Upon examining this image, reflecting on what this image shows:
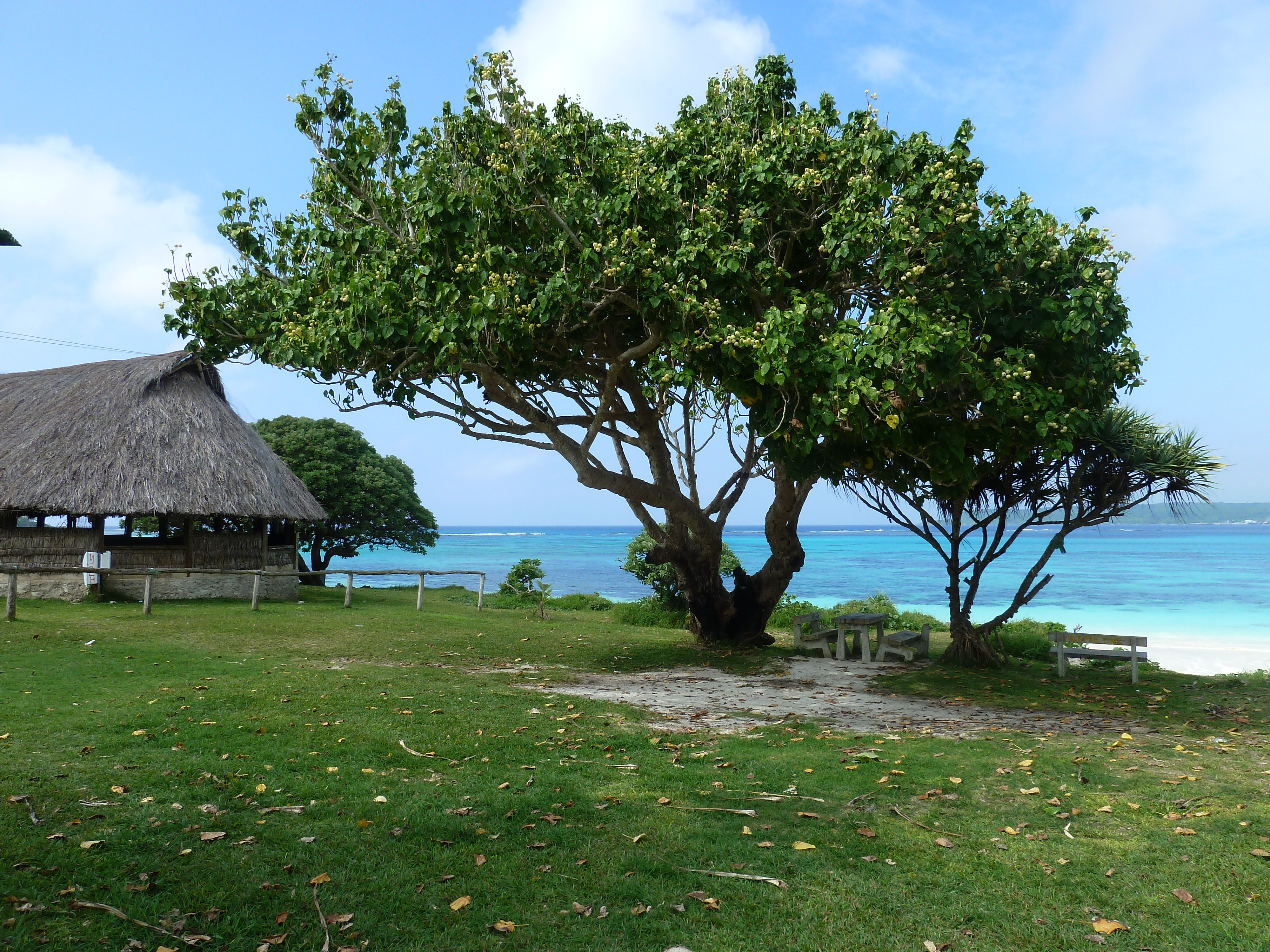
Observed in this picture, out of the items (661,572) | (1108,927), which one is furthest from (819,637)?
(1108,927)

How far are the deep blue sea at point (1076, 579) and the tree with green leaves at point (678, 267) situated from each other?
13023 millimetres

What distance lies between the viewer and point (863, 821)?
5664 millimetres

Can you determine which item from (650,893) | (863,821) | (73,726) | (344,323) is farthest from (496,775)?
(344,323)

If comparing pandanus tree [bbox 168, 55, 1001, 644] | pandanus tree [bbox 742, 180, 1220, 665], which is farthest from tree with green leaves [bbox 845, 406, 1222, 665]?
pandanus tree [bbox 168, 55, 1001, 644]

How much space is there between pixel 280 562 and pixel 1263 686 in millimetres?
24229

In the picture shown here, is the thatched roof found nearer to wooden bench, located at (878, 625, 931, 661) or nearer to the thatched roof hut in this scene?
the thatched roof hut

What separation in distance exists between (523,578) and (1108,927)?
22207 millimetres

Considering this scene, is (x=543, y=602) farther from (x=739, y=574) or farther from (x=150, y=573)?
(x=150, y=573)

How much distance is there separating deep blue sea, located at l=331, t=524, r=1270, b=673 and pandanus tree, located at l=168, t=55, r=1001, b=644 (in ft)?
44.7

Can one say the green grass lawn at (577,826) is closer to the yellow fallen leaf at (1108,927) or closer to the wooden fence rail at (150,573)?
the yellow fallen leaf at (1108,927)

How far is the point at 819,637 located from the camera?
1523cm

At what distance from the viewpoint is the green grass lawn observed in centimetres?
416

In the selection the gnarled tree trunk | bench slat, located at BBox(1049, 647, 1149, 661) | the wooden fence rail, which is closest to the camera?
bench slat, located at BBox(1049, 647, 1149, 661)

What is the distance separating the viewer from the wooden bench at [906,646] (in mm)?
14461
